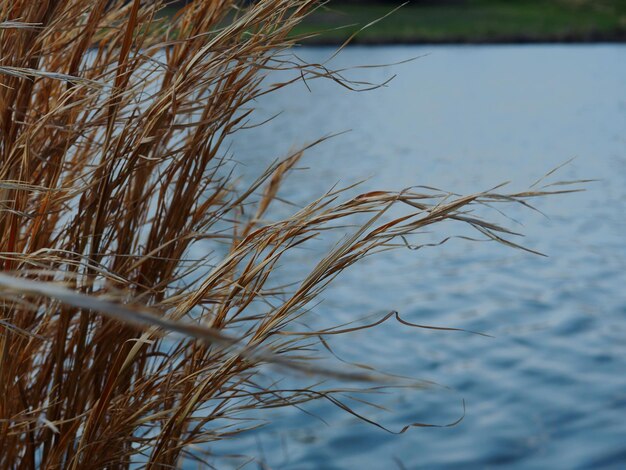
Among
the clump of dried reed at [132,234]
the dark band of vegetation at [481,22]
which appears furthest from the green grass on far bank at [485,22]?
the clump of dried reed at [132,234]

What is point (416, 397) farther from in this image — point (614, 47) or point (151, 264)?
point (614, 47)

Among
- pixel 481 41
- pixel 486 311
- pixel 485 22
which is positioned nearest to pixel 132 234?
pixel 486 311

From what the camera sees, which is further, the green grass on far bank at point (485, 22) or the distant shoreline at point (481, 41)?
the green grass on far bank at point (485, 22)

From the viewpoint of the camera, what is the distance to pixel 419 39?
31.6 meters

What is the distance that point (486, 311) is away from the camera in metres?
5.85

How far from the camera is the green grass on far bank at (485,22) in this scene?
102 ft

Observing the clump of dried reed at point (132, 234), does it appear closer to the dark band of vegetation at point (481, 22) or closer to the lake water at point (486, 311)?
the lake water at point (486, 311)

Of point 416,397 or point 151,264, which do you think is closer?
point 151,264

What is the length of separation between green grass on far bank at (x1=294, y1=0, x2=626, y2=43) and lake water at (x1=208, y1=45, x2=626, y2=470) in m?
15.2

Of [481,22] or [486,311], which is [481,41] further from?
[486,311]

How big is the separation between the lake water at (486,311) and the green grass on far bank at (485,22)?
1524 cm

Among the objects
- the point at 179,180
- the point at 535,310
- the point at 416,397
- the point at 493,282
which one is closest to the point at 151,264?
the point at 179,180

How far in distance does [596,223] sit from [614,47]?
873 inches

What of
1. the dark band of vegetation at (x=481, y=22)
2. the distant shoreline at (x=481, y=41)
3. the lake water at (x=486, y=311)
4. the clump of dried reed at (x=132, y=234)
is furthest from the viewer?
the dark band of vegetation at (x=481, y=22)
